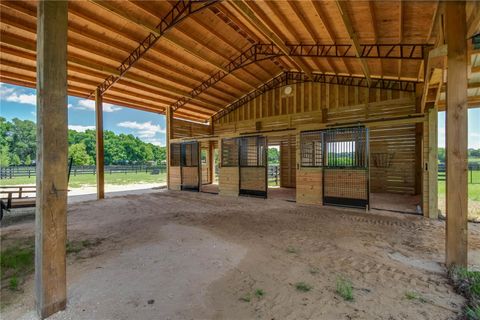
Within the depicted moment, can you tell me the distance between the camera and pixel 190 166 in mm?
10523

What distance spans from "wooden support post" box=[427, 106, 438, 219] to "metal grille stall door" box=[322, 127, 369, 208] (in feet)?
4.22

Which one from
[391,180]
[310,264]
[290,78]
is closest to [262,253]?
[310,264]

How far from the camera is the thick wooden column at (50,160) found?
1759 mm

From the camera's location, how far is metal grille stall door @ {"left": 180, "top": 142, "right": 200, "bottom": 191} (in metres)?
10.3

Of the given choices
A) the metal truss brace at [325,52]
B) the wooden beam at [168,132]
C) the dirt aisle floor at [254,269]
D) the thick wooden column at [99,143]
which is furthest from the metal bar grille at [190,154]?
the dirt aisle floor at [254,269]

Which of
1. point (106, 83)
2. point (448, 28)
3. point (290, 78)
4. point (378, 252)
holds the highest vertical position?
point (290, 78)

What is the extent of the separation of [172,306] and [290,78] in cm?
1095

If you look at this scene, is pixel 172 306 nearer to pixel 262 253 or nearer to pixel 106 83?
pixel 262 253

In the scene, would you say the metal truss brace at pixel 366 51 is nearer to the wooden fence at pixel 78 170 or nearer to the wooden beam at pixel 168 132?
the wooden beam at pixel 168 132

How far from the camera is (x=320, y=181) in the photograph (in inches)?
259

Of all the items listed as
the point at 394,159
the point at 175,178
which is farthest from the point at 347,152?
the point at 175,178

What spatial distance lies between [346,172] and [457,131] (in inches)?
153

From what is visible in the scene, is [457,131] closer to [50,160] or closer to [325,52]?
[50,160]

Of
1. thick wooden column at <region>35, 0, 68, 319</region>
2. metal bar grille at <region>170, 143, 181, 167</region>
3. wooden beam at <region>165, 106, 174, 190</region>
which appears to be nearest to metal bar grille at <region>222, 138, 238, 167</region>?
metal bar grille at <region>170, 143, 181, 167</region>
